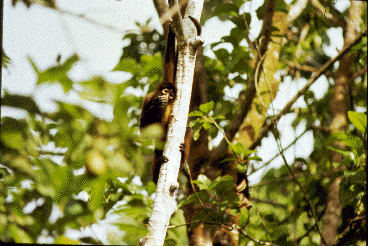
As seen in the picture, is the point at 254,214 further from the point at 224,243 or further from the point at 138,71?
the point at 138,71

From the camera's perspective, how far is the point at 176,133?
188 cm

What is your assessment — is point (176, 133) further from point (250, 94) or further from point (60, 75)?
point (250, 94)

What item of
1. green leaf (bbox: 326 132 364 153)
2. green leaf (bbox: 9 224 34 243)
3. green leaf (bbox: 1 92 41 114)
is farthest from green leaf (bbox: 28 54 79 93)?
green leaf (bbox: 326 132 364 153)

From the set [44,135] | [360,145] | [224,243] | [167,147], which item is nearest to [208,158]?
[224,243]

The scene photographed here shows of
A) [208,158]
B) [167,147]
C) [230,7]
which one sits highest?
[230,7]

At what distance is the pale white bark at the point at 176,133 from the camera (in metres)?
1.59

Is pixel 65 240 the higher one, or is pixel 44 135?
pixel 44 135

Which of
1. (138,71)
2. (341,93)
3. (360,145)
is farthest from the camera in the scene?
(341,93)

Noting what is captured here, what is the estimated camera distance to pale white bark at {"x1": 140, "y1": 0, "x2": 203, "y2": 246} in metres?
1.59

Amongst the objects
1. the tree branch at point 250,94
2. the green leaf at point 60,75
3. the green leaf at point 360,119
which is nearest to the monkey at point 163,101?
the tree branch at point 250,94

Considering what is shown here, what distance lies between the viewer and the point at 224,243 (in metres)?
3.24

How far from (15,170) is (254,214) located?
421 centimetres

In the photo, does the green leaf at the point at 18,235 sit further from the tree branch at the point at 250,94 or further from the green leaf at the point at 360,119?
the tree branch at the point at 250,94

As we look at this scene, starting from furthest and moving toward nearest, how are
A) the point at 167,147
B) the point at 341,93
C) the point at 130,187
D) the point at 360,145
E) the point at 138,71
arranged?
the point at 341,93, the point at 138,71, the point at 130,187, the point at 360,145, the point at 167,147
